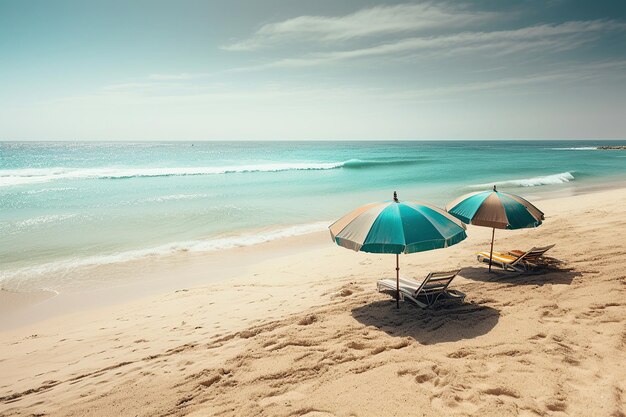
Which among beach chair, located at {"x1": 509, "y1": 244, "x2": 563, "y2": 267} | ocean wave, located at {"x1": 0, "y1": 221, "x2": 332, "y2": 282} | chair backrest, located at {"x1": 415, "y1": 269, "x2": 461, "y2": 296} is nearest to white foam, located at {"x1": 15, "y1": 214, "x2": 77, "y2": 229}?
ocean wave, located at {"x1": 0, "y1": 221, "x2": 332, "y2": 282}

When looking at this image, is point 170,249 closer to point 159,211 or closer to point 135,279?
point 135,279

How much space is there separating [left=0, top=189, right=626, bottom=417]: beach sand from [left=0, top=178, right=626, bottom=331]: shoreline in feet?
0.40

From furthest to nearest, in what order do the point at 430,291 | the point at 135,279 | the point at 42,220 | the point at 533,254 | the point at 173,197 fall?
the point at 173,197, the point at 42,220, the point at 135,279, the point at 533,254, the point at 430,291

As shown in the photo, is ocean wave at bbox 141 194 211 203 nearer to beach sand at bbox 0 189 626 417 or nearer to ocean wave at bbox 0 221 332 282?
ocean wave at bbox 0 221 332 282

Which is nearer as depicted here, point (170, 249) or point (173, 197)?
point (170, 249)

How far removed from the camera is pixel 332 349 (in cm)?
532

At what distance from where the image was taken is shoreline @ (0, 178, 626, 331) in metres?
8.23

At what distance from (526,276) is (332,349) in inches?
205

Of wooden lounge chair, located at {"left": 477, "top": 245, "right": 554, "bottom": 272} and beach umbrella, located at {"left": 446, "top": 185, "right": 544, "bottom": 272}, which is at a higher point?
beach umbrella, located at {"left": 446, "top": 185, "right": 544, "bottom": 272}

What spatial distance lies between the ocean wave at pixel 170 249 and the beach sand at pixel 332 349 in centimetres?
241

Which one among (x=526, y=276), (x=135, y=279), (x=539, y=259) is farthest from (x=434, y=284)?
(x=135, y=279)

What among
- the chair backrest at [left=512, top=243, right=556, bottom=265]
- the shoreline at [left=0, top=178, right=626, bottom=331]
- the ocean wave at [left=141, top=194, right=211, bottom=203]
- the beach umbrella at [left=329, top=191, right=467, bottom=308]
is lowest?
the shoreline at [left=0, top=178, right=626, bottom=331]

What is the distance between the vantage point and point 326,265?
399 inches

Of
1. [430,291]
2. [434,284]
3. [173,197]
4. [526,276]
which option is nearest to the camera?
[430,291]
